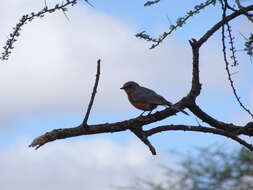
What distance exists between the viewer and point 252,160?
34.7 feet

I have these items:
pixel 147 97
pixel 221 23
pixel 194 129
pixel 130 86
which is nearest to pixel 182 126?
pixel 194 129

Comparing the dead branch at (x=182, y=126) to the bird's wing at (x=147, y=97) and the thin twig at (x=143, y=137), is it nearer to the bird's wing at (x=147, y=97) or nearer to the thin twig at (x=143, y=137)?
the thin twig at (x=143, y=137)

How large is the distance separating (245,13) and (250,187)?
5093mm

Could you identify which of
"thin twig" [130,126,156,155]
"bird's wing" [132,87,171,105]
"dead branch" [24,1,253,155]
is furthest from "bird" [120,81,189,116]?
"thin twig" [130,126,156,155]

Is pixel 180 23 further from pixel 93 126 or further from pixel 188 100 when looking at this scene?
pixel 93 126

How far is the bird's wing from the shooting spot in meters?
6.68

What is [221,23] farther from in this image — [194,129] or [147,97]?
[147,97]

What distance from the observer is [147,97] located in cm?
701

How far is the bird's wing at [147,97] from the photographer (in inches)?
263

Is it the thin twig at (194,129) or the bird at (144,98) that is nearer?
the thin twig at (194,129)

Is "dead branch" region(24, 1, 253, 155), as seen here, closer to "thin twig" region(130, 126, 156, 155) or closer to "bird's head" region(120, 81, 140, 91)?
"thin twig" region(130, 126, 156, 155)

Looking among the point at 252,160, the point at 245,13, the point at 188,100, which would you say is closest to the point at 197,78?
the point at 188,100

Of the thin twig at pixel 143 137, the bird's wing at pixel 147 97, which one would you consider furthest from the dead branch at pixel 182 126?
the bird's wing at pixel 147 97

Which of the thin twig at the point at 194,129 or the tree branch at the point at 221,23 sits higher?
the tree branch at the point at 221,23
